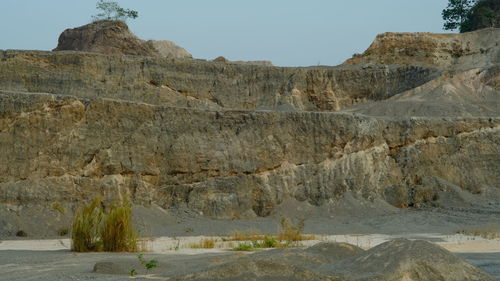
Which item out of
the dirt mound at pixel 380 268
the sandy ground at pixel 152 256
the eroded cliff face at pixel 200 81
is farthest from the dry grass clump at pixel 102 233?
the eroded cliff face at pixel 200 81

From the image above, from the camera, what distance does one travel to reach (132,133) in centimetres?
2494

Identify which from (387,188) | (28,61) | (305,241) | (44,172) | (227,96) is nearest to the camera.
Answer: (305,241)

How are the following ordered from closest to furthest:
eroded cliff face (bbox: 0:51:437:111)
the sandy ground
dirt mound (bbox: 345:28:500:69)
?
the sandy ground
eroded cliff face (bbox: 0:51:437:111)
dirt mound (bbox: 345:28:500:69)

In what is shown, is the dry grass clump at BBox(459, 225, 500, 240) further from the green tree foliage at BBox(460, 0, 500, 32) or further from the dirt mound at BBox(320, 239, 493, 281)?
the green tree foliage at BBox(460, 0, 500, 32)

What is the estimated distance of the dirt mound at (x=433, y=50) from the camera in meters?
47.2

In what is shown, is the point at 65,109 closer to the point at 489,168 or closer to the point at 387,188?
the point at 387,188

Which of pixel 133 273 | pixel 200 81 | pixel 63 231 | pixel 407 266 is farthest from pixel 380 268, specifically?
pixel 200 81

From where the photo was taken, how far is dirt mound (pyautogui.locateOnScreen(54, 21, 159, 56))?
4662cm

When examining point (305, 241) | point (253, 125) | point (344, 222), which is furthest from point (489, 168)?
point (305, 241)

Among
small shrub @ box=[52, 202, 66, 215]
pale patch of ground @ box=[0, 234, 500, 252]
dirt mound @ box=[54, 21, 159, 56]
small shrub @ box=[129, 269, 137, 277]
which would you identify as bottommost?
pale patch of ground @ box=[0, 234, 500, 252]

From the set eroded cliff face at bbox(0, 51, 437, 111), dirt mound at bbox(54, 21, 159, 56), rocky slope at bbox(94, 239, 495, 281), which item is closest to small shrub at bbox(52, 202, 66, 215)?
eroded cliff face at bbox(0, 51, 437, 111)

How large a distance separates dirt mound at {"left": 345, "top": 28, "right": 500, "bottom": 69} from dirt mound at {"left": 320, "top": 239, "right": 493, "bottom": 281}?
36.4 metres

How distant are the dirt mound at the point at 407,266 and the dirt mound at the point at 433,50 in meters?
36.4

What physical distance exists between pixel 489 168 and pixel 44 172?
15.1 meters
